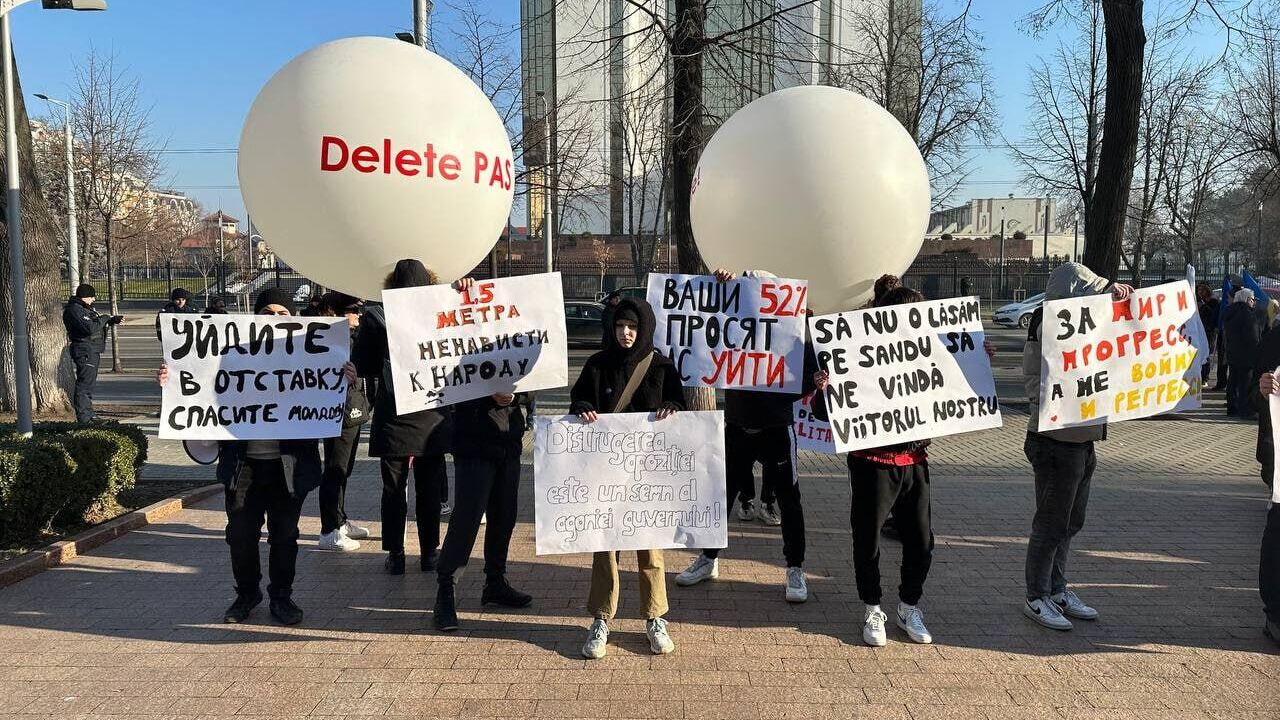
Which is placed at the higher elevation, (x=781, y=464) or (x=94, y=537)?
(x=781, y=464)

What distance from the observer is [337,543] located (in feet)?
18.8

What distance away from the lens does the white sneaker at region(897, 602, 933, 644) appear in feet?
13.5

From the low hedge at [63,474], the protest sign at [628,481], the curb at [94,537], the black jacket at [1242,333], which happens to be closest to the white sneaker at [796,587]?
the protest sign at [628,481]

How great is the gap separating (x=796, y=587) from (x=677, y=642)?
35.9 inches

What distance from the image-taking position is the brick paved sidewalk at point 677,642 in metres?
3.52

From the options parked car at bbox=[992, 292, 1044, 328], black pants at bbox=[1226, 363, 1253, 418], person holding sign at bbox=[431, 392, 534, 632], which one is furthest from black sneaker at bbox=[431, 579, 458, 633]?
parked car at bbox=[992, 292, 1044, 328]

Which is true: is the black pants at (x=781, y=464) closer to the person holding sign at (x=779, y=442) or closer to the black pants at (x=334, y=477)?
the person holding sign at (x=779, y=442)

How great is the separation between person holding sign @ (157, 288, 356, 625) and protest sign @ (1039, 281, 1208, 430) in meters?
4.19

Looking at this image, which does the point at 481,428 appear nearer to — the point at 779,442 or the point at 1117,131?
the point at 779,442

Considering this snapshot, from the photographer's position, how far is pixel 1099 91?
61.1 feet

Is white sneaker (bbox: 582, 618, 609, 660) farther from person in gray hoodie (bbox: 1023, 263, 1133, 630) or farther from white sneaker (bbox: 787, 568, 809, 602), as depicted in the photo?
person in gray hoodie (bbox: 1023, 263, 1133, 630)

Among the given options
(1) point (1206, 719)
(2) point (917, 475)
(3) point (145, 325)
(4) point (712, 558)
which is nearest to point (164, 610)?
(4) point (712, 558)

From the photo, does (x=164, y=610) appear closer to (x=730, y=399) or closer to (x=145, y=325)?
(x=730, y=399)

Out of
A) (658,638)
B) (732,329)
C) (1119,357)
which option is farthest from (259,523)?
(1119,357)
